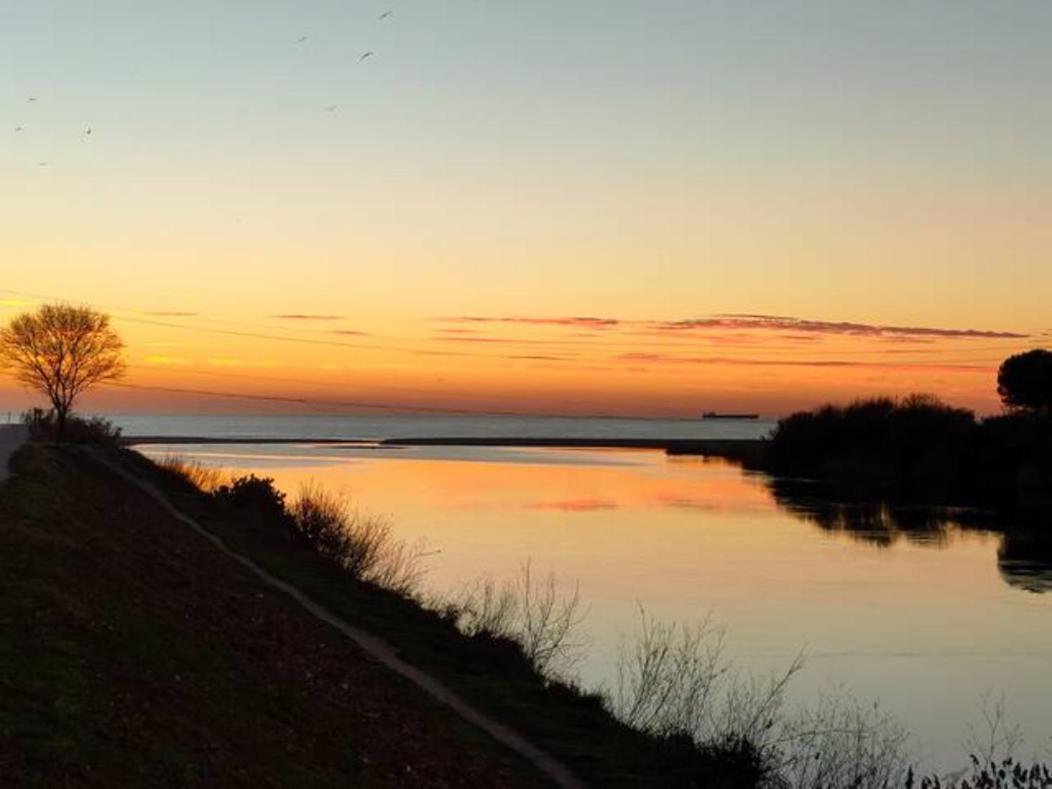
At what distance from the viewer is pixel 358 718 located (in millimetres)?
13961

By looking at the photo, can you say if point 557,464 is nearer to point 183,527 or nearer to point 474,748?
point 183,527

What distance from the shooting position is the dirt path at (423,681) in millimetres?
13797

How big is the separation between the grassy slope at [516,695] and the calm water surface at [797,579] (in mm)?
2891

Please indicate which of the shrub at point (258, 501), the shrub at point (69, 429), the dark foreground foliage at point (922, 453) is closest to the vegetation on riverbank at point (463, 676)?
the shrub at point (258, 501)

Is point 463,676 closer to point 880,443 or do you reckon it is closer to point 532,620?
point 532,620

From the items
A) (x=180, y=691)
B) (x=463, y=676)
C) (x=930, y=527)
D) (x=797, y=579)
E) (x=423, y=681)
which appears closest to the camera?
(x=180, y=691)

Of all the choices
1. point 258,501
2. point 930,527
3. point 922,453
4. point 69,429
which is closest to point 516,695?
point 258,501

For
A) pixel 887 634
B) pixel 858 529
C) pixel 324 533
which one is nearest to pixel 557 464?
pixel 858 529

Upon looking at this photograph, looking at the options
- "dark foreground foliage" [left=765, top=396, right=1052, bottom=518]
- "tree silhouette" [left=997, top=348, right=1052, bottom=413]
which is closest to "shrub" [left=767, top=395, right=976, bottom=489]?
"dark foreground foliage" [left=765, top=396, right=1052, bottom=518]

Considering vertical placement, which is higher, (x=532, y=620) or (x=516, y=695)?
(x=516, y=695)

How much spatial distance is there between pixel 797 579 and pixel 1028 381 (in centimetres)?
8155

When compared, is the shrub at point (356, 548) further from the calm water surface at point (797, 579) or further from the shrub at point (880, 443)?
the shrub at point (880, 443)

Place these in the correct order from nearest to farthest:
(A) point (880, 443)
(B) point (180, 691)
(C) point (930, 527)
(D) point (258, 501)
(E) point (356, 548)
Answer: (B) point (180, 691)
(E) point (356, 548)
(D) point (258, 501)
(C) point (930, 527)
(A) point (880, 443)

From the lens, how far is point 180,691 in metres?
11.9
